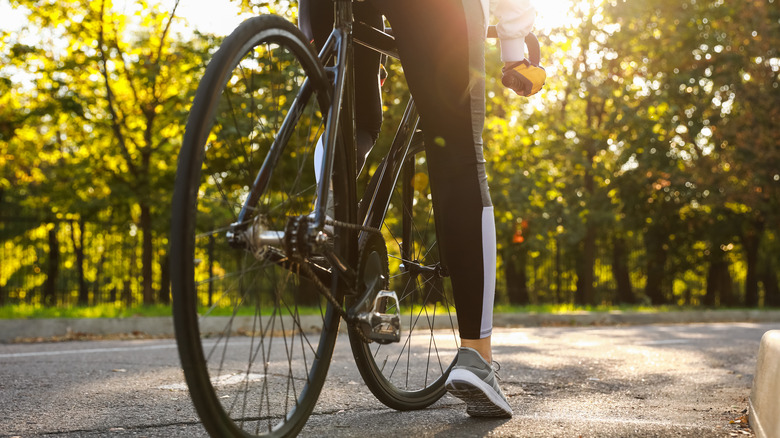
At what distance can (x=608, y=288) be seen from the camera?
84.0ft

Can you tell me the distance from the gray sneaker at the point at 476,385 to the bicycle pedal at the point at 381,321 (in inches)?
8.4

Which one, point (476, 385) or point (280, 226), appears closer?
point (280, 226)

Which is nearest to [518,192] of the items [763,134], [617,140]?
[617,140]

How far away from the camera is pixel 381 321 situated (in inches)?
96.1

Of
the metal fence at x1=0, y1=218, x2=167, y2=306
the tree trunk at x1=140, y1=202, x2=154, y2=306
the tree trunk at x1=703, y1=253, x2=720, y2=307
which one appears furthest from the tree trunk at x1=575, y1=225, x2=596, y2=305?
the tree trunk at x1=140, y1=202, x2=154, y2=306

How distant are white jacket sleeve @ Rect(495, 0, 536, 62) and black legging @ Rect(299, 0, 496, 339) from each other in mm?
152

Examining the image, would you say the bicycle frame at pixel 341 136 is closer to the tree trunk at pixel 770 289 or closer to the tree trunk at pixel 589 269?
the tree trunk at pixel 589 269

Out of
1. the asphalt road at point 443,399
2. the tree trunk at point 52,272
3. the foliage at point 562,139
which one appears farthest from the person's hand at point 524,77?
the tree trunk at point 52,272

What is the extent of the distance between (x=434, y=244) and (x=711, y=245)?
2162 cm

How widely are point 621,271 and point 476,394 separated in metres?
23.1

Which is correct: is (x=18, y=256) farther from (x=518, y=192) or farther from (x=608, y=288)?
(x=608, y=288)

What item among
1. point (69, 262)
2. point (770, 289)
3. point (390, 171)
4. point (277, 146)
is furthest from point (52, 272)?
point (770, 289)

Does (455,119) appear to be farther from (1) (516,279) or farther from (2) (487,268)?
(1) (516,279)

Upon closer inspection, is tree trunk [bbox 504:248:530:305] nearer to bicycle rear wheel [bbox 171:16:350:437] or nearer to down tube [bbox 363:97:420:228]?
down tube [bbox 363:97:420:228]
